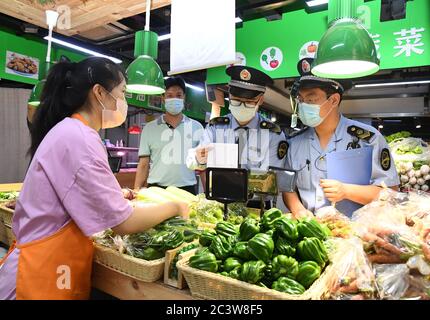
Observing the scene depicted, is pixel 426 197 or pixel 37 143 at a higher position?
pixel 37 143

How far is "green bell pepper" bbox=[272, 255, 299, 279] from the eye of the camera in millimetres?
1226

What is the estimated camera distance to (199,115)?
11.2 m

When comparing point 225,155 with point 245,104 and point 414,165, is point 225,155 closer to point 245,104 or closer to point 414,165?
point 245,104

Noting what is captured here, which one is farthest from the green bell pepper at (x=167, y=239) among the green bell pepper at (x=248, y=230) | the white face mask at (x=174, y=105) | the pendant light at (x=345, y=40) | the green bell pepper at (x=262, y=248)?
the white face mask at (x=174, y=105)

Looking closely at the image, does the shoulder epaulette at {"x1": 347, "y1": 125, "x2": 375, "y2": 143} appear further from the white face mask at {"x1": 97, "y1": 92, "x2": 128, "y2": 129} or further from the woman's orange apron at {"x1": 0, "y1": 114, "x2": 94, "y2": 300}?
the woman's orange apron at {"x1": 0, "y1": 114, "x2": 94, "y2": 300}

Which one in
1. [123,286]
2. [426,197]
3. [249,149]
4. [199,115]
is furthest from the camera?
[199,115]

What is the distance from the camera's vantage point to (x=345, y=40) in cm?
175

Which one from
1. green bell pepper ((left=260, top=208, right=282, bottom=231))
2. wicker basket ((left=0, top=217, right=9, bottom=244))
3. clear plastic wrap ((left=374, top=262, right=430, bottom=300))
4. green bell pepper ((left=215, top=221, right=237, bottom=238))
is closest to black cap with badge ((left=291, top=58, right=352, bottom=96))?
green bell pepper ((left=260, top=208, right=282, bottom=231))

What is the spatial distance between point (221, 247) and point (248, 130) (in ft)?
5.78

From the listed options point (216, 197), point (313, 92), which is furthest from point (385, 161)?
point (216, 197)

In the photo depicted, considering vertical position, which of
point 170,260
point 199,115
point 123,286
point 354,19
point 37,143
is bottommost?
point 123,286

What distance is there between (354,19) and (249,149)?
1430 mm

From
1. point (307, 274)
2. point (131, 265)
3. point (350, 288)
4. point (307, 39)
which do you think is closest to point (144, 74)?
point (131, 265)

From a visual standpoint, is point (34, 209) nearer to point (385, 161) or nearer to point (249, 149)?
point (249, 149)
